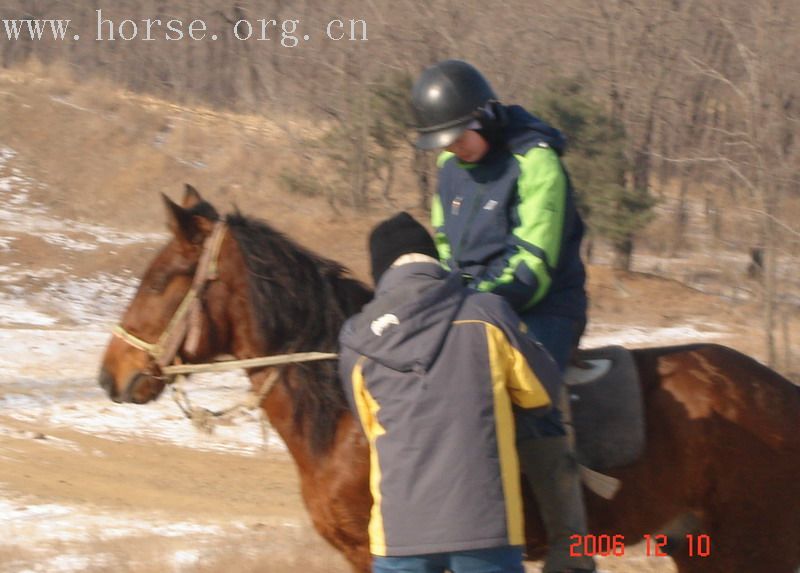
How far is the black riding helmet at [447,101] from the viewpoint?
4090 millimetres

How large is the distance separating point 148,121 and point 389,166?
10342 mm

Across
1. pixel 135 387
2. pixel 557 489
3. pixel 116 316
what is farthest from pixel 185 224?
pixel 116 316

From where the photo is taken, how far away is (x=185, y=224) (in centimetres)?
452

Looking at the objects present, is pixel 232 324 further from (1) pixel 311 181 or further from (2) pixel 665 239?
(2) pixel 665 239

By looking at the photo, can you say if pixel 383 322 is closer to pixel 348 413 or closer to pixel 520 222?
pixel 520 222

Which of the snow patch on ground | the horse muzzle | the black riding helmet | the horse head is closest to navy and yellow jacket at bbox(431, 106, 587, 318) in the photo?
the black riding helmet

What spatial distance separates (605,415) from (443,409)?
144 cm

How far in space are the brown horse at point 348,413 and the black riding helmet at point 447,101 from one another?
83 centimetres

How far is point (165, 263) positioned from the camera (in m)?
4.57

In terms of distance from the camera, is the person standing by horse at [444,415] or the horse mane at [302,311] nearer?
the person standing by horse at [444,415]

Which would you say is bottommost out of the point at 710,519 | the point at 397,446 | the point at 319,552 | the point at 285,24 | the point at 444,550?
the point at 319,552

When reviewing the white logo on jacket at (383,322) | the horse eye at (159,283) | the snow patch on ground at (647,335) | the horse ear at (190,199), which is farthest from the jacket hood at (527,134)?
the snow patch on ground at (647,335)

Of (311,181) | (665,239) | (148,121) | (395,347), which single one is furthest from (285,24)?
(395,347)

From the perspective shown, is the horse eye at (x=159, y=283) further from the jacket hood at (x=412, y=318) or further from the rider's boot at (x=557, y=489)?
the rider's boot at (x=557, y=489)
